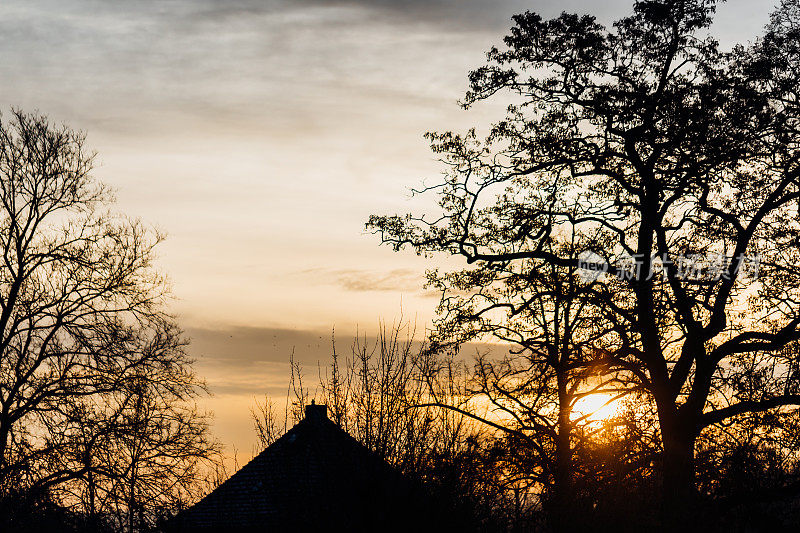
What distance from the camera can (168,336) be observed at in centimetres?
2248

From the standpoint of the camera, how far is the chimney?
10.0 m

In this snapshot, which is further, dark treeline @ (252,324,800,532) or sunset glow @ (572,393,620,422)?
sunset glow @ (572,393,620,422)

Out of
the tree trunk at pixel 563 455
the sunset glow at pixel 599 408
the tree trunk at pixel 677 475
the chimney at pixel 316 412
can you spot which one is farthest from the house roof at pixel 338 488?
the sunset glow at pixel 599 408

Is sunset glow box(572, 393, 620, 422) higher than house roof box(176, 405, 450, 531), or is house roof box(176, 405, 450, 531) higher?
sunset glow box(572, 393, 620, 422)

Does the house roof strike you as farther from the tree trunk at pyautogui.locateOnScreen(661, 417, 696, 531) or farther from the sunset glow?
the sunset glow

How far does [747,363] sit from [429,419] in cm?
902

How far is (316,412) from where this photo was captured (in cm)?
1084

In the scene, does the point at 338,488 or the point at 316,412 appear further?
the point at 316,412

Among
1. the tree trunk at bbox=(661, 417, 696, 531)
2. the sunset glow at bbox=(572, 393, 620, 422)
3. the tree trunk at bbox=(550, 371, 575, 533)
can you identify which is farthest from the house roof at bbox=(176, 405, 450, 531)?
the sunset glow at bbox=(572, 393, 620, 422)

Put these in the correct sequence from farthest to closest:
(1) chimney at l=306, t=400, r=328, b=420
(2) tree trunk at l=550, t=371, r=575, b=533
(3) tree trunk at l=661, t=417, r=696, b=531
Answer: (3) tree trunk at l=661, t=417, r=696, b=531 → (2) tree trunk at l=550, t=371, r=575, b=533 → (1) chimney at l=306, t=400, r=328, b=420

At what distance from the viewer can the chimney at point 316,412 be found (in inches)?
395

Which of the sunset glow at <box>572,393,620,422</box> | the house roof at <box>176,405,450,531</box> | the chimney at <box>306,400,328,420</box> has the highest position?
the sunset glow at <box>572,393,620,422</box>

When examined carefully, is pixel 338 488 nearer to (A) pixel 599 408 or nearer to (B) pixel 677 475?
(B) pixel 677 475

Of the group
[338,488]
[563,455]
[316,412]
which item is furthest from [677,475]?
[316,412]
